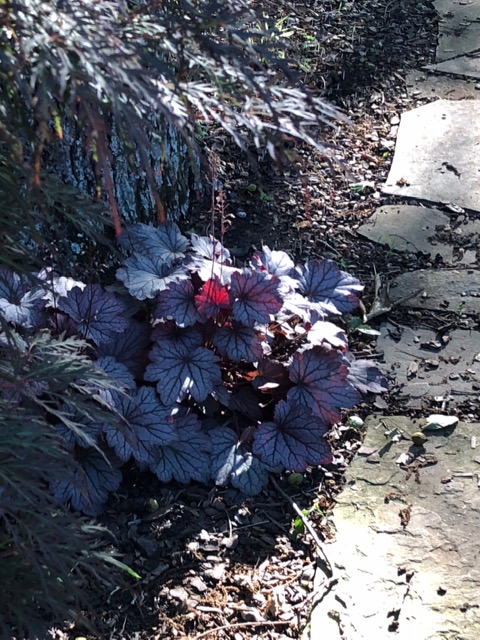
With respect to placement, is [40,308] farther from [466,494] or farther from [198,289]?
[466,494]

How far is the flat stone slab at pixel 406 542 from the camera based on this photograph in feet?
7.02

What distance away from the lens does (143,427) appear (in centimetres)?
240

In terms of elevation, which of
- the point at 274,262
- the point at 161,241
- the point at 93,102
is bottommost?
the point at 274,262

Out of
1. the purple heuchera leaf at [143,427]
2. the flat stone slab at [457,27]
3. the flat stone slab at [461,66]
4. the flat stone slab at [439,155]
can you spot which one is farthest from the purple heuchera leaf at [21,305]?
the flat stone slab at [457,27]

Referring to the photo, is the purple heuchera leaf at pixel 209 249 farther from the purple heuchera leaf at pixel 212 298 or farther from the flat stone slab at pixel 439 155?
the flat stone slab at pixel 439 155

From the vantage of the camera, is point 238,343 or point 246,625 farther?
point 238,343

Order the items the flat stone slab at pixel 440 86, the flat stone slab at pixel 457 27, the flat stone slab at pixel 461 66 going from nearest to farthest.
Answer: the flat stone slab at pixel 440 86 → the flat stone slab at pixel 461 66 → the flat stone slab at pixel 457 27

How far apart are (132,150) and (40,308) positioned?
1.36m

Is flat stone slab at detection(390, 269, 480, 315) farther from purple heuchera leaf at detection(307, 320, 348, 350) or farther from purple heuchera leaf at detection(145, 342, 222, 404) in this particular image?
purple heuchera leaf at detection(145, 342, 222, 404)

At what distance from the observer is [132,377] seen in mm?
2408

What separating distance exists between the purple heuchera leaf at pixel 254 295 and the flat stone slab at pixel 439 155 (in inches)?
60.3

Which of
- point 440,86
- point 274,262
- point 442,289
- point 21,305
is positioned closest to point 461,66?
point 440,86

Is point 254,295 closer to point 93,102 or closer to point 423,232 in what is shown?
point 423,232

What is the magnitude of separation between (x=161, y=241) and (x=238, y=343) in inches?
18.1
